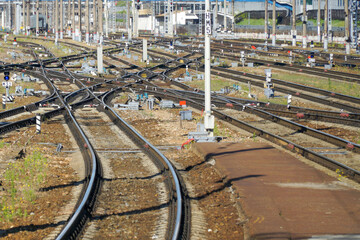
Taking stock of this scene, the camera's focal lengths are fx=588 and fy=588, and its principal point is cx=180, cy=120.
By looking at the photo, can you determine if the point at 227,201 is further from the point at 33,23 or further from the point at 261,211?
the point at 33,23

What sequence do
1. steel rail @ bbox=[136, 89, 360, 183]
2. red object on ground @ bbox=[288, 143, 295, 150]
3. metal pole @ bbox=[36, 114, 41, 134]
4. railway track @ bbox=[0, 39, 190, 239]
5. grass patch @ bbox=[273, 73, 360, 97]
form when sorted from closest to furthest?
1. railway track @ bbox=[0, 39, 190, 239]
2. steel rail @ bbox=[136, 89, 360, 183]
3. red object on ground @ bbox=[288, 143, 295, 150]
4. metal pole @ bbox=[36, 114, 41, 134]
5. grass patch @ bbox=[273, 73, 360, 97]

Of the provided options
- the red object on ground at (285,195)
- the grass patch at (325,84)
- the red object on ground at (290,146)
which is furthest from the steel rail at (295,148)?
the grass patch at (325,84)

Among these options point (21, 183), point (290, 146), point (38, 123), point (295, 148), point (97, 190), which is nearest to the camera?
point (97, 190)

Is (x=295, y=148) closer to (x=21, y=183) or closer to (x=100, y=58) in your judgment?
(x=21, y=183)

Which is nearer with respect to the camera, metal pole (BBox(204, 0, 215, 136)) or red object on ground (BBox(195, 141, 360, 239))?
red object on ground (BBox(195, 141, 360, 239))

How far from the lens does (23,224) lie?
1056 cm

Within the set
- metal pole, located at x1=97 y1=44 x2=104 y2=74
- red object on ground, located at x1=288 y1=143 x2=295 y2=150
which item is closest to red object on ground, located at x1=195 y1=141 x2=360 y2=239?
red object on ground, located at x1=288 y1=143 x2=295 y2=150

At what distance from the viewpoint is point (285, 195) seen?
11.8m

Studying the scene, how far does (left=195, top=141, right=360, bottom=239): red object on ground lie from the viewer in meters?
9.58

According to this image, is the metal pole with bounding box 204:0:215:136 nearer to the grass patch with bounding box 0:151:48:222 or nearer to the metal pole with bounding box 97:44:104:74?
the grass patch with bounding box 0:151:48:222

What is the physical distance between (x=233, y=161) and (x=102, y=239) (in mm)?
6251

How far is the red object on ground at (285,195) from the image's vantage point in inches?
377

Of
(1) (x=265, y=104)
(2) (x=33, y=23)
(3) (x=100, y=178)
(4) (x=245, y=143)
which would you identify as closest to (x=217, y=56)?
(1) (x=265, y=104)

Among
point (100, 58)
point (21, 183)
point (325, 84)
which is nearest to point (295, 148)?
point (21, 183)
